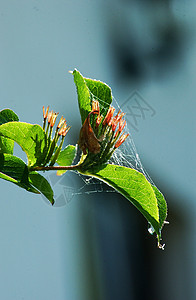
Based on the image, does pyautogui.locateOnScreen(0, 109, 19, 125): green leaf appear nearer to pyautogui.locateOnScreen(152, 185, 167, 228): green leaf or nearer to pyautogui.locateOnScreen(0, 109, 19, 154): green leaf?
pyautogui.locateOnScreen(0, 109, 19, 154): green leaf

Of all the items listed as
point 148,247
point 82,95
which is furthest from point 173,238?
point 82,95

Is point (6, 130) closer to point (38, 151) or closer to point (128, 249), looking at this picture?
point (38, 151)

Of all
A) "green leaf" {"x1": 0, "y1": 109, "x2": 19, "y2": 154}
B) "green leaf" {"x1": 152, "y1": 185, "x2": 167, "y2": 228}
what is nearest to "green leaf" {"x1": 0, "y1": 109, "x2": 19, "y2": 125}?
"green leaf" {"x1": 0, "y1": 109, "x2": 19, "y2": 154}

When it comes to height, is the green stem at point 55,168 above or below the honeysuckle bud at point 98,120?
below

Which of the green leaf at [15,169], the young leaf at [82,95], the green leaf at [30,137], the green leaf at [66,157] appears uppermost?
the young leaf at [82,95]

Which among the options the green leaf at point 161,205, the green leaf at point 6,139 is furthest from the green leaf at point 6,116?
the green leaf at point 161,205

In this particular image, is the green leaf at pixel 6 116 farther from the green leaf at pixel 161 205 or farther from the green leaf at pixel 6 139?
the green leaf at pixel 161 205
